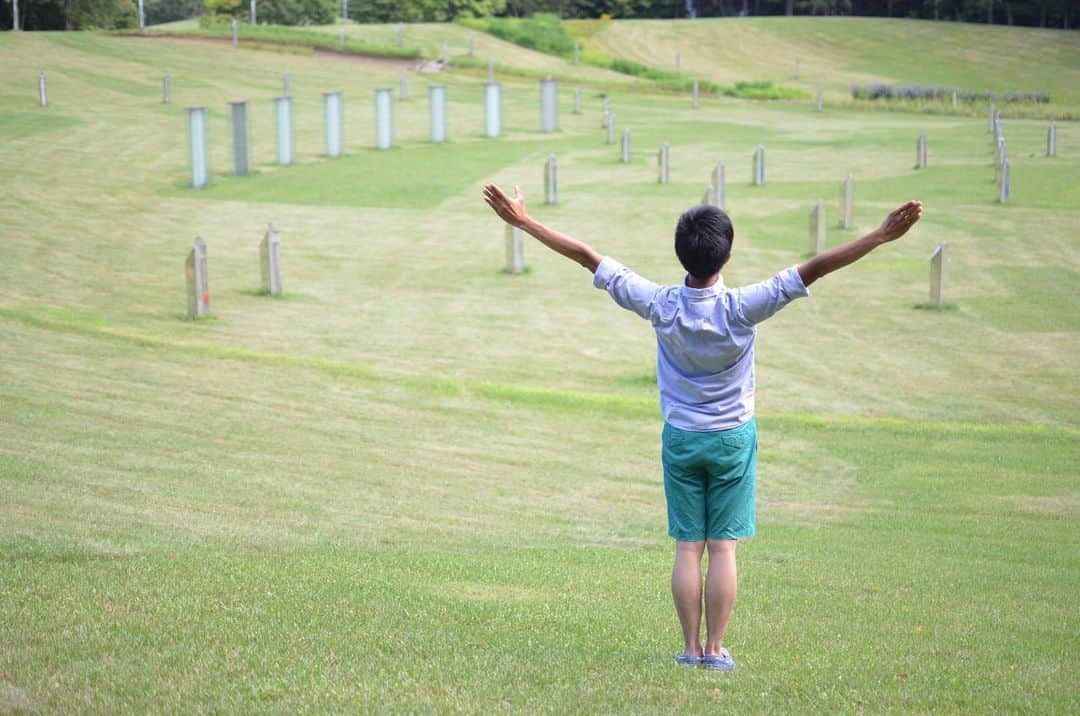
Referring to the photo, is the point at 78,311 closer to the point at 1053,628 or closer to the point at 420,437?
the point at 420,437

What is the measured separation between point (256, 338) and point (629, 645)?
47.7 feet

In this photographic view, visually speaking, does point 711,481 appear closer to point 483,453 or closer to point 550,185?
point 483,453

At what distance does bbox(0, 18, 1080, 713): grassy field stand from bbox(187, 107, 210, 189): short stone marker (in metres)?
0.58

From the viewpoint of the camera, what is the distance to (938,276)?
23391 mm

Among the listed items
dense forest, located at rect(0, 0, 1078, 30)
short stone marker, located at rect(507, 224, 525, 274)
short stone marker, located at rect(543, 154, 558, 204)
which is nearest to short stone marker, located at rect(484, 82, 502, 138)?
short stone marker, located at rect(543, 154, 558, 204)

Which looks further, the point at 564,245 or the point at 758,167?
the point at 758,167

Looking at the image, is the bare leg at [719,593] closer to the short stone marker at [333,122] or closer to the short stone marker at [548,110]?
the short stone marker at [333,122]

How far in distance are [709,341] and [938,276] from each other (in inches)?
743

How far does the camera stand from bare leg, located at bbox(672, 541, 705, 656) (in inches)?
229

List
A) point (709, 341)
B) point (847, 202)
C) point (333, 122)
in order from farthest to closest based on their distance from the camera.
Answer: point (333, 122)
point (847, 202)
point (709, 341)

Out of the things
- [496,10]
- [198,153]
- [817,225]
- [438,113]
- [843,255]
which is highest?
[496,10]

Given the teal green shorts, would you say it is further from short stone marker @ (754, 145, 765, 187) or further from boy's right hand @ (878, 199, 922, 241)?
short stone marker @ (754, 145, 765, 187)

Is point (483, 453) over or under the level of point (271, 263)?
under

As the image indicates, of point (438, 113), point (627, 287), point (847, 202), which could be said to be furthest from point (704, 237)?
point (438, 113)
